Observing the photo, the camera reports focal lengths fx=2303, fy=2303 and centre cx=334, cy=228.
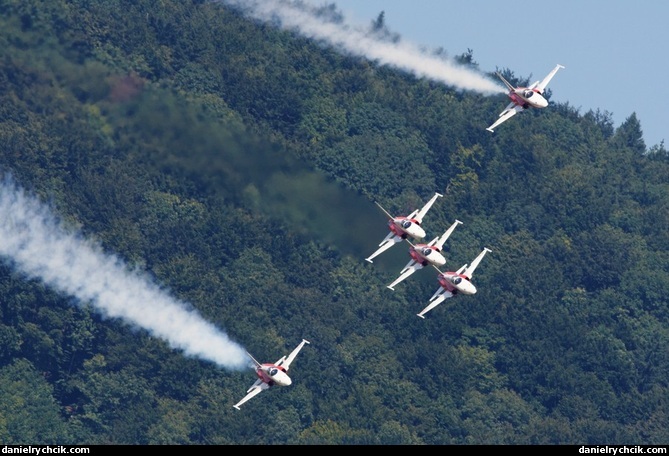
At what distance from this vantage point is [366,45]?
16312cm

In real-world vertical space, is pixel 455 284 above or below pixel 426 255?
below

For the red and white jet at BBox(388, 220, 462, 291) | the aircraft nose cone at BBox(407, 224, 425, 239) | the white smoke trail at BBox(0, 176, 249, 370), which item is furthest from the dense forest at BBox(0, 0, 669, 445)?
the aircraft nose cone at BBox(407, 224, 425, 239)

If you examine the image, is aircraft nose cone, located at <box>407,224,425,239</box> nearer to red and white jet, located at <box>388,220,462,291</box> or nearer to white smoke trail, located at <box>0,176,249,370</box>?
red and white jet, located at <box>388,220,462,291</box>

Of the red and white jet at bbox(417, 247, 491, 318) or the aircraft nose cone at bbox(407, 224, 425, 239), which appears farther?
the red and white jet at bbox(417, 247, 491, 318)

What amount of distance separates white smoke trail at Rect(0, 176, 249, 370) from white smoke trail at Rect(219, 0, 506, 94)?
2190cm

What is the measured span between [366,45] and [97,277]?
3323 cm

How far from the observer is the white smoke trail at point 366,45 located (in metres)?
143

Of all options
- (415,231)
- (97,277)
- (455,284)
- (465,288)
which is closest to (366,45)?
(97,277)

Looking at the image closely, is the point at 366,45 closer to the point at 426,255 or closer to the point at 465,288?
the point at 426,255

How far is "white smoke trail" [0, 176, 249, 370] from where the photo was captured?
435ft

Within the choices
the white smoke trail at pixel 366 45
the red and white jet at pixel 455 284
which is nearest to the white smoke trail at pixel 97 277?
the red and white jet at pixel 455 284

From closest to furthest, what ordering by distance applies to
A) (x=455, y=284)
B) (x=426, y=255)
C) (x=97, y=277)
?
1. (x=426, y=255)
2. (x=455, y=284)
3. (x=97, y=277)

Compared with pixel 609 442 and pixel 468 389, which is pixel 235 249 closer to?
pixel 468 389

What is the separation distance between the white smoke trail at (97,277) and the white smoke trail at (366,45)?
21.9 meters
